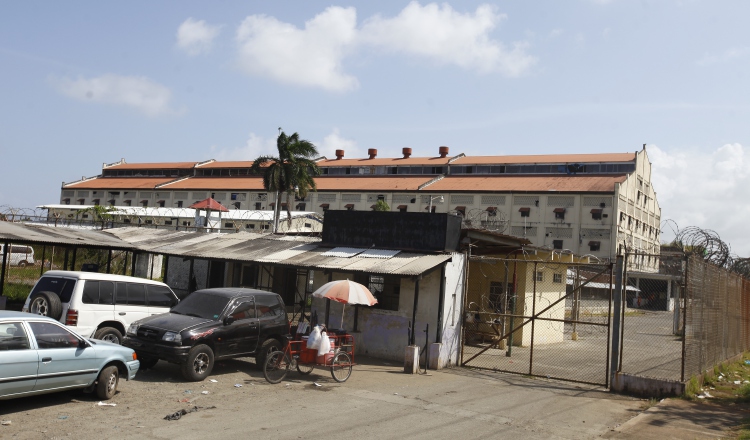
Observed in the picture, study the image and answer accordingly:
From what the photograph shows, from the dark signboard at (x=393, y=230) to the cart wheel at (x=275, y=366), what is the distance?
236 inches

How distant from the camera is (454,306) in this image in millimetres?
17500

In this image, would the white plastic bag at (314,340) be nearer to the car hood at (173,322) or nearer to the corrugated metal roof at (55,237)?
the car hood at (173,322)

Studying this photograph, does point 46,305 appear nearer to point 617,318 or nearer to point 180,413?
point 180,413

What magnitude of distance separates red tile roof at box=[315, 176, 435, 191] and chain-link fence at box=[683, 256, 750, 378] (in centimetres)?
4970

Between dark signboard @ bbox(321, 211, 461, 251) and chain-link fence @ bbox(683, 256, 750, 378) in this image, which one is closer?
chain-link fence @ bbox(683, 256, 750, 378)

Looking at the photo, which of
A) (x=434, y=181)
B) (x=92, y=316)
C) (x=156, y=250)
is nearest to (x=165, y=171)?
(x=434, y=181)

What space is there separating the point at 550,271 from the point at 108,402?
19092mm

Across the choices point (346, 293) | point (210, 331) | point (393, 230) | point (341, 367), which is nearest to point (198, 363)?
point (210, 331)

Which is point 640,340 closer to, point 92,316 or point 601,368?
point 601,368

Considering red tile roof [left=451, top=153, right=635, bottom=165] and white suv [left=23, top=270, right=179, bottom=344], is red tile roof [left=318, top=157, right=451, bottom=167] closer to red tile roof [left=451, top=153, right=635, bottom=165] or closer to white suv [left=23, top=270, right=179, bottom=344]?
red tile roof [left=451, top=153, right=635, bottom=165]

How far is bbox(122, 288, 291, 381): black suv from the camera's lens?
12.8m

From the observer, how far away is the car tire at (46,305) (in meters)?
13.8

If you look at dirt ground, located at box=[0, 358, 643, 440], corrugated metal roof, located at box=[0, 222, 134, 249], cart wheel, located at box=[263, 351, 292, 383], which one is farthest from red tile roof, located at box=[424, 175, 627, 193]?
cart wheel, located at box=[263, 351, 292, 383]

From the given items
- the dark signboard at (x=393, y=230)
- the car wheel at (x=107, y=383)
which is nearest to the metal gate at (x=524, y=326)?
the dark signboard at (x=393, y=230)
